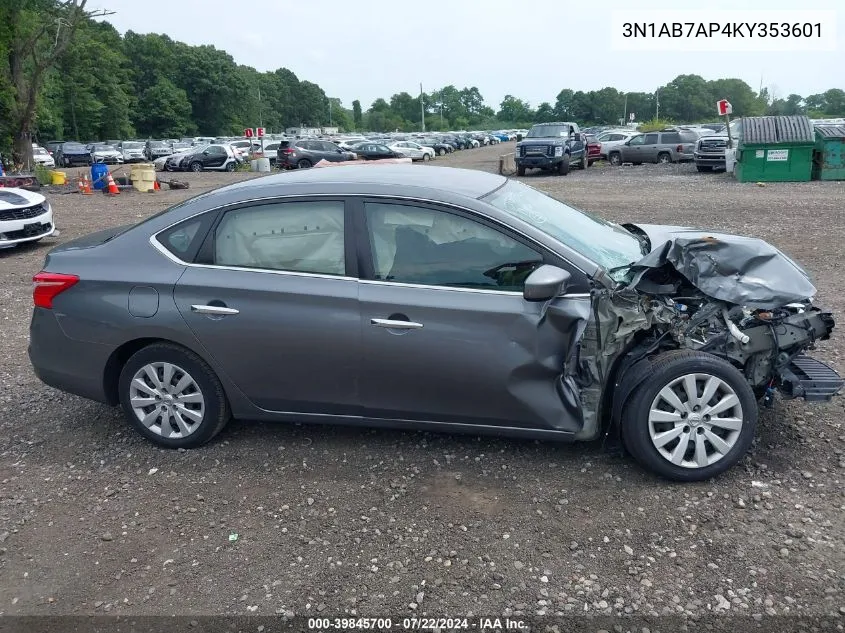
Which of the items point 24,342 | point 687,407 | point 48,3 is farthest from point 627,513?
point 48,3

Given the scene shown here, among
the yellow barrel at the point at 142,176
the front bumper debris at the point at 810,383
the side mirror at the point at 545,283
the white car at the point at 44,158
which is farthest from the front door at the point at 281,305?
the white car at the point at 44,158

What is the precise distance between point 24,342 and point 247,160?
33842 mm

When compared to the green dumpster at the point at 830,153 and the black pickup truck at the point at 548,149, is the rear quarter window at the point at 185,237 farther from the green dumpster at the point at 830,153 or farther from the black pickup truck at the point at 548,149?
the black pickup truck at the point at 548,149

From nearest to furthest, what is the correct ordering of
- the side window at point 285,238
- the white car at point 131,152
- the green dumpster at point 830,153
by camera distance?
the side window at point 285,238 → the green dumpster at point 830,153 → the white car at point 131,152

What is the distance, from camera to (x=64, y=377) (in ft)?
14.7

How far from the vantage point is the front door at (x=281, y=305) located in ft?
13.1

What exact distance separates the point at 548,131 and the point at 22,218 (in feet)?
67.6

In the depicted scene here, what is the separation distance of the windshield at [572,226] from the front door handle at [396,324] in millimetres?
819

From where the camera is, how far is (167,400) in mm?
4355

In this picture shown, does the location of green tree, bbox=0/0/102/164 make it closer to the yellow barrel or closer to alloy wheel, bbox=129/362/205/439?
the yellow barrel

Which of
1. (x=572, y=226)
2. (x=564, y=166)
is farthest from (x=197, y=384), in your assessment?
(x=564, y=166)

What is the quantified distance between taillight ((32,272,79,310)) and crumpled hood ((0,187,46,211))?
790cm

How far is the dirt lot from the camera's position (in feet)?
10.1

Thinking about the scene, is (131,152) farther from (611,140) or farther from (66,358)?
(66,358)
